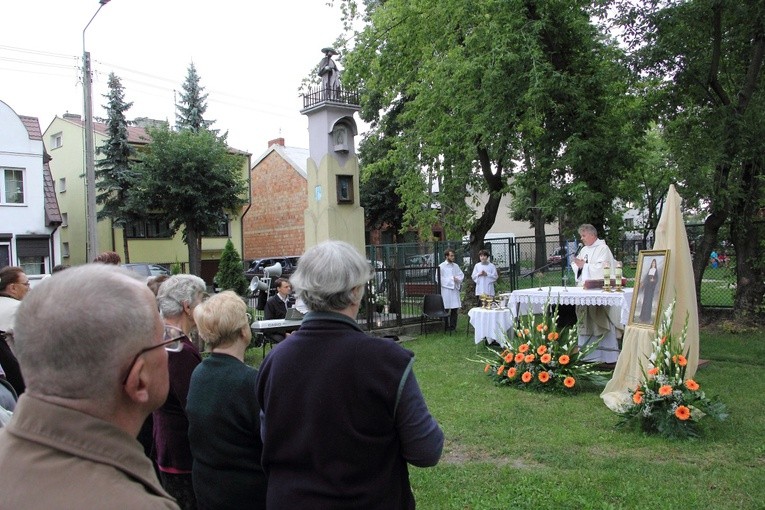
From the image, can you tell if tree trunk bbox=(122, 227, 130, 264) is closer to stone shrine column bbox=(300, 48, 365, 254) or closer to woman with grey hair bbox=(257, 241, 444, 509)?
stone shrine column bbox=(300, 48, 365, 254)

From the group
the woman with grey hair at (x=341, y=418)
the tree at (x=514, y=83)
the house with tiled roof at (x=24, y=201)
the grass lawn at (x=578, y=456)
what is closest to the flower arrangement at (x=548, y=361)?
the grass lawn at (x=578, y=456)

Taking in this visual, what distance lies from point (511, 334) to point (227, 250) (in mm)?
12396

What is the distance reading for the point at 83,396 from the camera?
47.9 inches

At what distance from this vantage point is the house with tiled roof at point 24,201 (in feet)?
85.3

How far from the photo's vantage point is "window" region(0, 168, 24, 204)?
26.1m

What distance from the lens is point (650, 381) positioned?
6.02 meters

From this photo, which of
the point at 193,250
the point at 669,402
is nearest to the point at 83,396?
the point at 669,402

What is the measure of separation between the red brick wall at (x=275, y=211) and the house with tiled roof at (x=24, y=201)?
481 inches

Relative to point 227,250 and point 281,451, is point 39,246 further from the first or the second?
point 281,451

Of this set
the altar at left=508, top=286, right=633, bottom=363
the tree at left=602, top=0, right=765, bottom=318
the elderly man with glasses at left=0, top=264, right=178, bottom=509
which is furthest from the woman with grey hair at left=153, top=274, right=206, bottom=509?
the tree at left=602, top=0, right=765, bottom=318

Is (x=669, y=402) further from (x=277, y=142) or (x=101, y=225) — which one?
(x=277, y=142)

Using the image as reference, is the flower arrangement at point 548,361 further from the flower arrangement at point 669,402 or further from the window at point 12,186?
the window at point 12,186

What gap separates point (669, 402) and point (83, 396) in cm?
593

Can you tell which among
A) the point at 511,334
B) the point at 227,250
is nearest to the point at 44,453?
the point at 511,334
